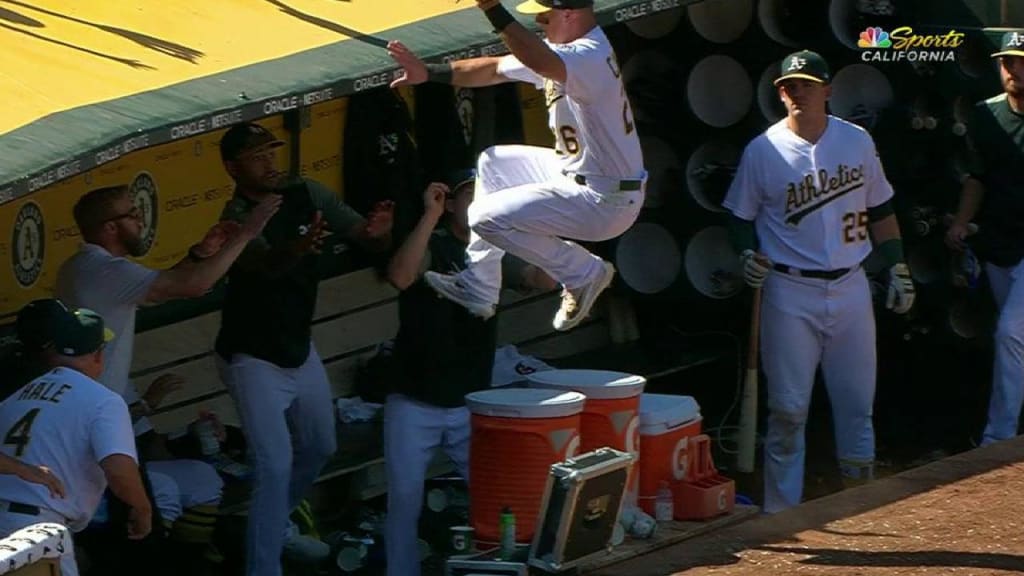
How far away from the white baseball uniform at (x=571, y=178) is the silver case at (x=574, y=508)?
2.55 feet

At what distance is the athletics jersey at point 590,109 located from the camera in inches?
289

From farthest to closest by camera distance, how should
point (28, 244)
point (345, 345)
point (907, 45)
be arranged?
point (907, 45) < point (345, 345) < point (28, 244)

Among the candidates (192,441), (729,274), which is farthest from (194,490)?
(729,274)

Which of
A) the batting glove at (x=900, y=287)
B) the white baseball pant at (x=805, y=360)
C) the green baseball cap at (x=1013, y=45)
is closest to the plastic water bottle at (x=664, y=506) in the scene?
the white baseball pant at (x=805, y=360)

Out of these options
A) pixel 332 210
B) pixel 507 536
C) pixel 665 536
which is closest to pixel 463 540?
pixel 507 536

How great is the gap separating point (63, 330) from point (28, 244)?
171cm

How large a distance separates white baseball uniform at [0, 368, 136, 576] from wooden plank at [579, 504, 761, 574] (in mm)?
1662

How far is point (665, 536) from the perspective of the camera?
807cm

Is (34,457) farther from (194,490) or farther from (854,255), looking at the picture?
(854,255)

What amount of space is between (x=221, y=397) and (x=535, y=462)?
217cm

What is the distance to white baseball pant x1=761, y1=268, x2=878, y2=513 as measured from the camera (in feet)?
29.5

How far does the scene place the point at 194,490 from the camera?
8.57 metres

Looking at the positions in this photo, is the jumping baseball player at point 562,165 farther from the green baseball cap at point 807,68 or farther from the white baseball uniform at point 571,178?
the green baseball cap at point 807,68

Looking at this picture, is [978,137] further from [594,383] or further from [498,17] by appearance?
[498,17]
